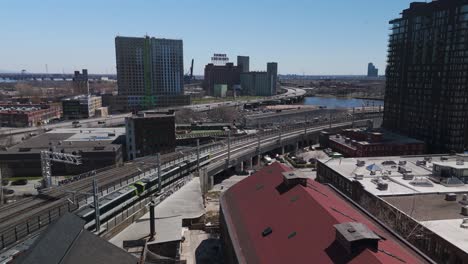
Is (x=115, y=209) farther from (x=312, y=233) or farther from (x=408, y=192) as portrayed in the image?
(x=408, y=192)

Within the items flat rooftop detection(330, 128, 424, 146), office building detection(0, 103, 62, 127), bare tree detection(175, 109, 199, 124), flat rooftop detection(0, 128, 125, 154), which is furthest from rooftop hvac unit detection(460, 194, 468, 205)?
office building detection(0, 103, 62, 127)

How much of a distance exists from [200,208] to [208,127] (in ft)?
227

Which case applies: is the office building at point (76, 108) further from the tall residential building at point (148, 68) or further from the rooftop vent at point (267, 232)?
the rooftop vent at point (267, 232)

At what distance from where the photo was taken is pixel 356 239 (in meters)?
19.0

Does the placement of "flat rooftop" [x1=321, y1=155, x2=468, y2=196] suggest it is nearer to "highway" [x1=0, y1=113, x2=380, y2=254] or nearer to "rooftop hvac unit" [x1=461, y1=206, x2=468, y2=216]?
"rooftop hvac unit" [x1=461, y1=206, x2=468, y2=216]

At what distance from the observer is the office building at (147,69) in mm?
164875

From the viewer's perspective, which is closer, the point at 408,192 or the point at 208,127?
the point at 408,192

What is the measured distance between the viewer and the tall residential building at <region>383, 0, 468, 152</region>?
7269cm

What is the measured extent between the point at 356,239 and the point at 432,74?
72.4 m

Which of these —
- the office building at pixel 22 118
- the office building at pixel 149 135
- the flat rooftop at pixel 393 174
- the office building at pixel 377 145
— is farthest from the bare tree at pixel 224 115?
the flat rooftop at pixel 393 174

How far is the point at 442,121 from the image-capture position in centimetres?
7588

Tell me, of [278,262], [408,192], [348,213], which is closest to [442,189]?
[408,192]

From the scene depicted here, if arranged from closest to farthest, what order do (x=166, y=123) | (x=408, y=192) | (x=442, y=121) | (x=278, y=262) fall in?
(x=278, y=262) → (x=408, y=192) → (x=442, y=121) → (x=166, y=123)

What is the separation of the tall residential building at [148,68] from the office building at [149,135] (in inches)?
3596
